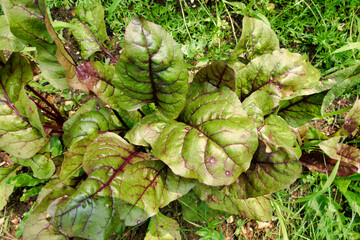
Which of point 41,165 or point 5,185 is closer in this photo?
point 41,165

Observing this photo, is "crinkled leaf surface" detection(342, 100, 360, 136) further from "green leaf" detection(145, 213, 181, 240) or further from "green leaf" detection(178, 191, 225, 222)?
"green leaf" detection(145, 213, 181, 240)

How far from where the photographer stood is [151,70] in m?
1.59

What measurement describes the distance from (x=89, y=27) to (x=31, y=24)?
780 mm

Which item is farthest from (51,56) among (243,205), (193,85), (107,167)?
(243,205)

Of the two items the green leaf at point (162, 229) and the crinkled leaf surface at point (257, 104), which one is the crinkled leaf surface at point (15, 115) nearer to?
the green leaf at point (162, 229)

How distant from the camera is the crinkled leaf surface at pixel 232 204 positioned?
189 cm

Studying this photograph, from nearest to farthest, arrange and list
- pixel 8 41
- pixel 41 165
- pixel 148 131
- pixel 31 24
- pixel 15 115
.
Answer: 1. pixel 31 24
2. pixel 8 41
3. pixel 148 131
4. pixel 15 115
5. pixel 41 165

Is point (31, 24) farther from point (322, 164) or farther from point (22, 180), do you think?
point (322, 164)

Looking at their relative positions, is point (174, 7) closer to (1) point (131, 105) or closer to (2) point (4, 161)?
(1) point (131, 105)

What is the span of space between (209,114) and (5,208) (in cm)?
223

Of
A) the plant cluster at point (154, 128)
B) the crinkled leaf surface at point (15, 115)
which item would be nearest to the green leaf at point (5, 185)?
the plant cluster at point (154, 128)

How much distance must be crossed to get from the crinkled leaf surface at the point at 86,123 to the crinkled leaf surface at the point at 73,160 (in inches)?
3.9

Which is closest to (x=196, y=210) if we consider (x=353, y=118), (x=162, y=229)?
(x=162, y=229)

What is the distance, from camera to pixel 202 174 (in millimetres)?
1540
